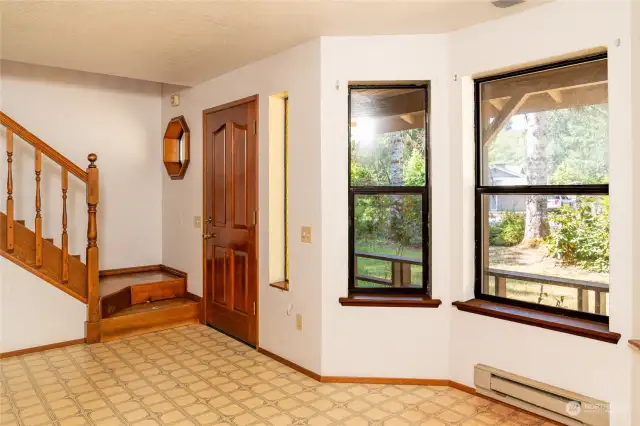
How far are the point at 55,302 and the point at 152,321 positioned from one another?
828mm

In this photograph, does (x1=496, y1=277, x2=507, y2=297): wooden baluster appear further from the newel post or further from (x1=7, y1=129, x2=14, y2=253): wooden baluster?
(x1=7, y1=129, x2=14, y2=253): wooden baluster

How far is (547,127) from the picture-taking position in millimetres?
2768

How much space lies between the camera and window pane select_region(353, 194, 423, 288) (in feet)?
10.7

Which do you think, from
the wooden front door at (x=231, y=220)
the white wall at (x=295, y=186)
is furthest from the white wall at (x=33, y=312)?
the white wall at (x=295, y=186)

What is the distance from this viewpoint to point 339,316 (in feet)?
10.7

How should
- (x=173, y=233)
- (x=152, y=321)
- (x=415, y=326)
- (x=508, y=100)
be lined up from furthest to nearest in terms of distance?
(x=173, y=233), (x=152, y=321), (x=415, y=326), (x=508, y=100)

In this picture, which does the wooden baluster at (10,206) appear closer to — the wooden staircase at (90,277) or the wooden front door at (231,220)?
the wooden staircase at (90,277)

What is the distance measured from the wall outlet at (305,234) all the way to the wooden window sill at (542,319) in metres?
1.09

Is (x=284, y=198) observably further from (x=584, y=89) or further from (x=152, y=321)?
(x=584, y=89)

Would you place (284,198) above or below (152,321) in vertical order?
above

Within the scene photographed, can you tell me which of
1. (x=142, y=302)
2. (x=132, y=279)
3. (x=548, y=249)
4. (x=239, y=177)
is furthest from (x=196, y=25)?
(x=132, y=279)

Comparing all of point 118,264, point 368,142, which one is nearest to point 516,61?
point 368,142

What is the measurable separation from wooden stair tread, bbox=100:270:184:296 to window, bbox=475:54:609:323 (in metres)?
3.19

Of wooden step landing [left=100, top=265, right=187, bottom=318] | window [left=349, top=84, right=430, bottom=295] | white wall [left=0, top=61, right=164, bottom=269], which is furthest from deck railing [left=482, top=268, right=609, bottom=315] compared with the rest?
white wall [left=0, top=61, right=164, bottom=269]
